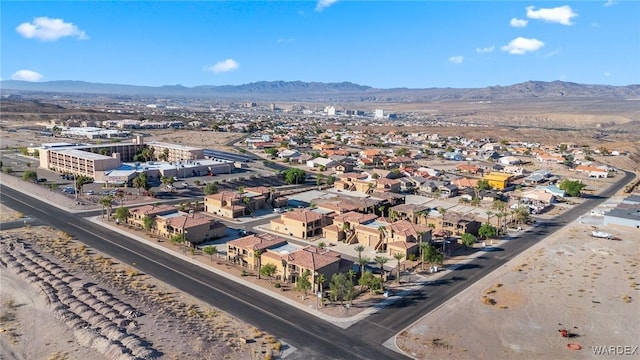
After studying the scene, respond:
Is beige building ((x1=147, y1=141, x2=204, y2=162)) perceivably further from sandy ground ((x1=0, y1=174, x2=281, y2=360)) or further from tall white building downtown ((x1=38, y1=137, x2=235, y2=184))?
sandy ground ((x1=0, y1=174, x2=281, y2=360))

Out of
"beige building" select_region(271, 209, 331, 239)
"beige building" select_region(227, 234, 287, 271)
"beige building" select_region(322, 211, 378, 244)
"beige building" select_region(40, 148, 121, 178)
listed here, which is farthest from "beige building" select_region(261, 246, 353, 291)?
"beige building" select_region(40, 148, 121, 178)

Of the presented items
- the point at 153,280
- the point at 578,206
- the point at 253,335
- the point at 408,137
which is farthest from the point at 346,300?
the point at 408,137

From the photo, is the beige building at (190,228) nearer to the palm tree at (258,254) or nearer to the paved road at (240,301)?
the paved road at (240,301)

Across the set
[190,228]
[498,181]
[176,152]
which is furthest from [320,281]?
[176,152]

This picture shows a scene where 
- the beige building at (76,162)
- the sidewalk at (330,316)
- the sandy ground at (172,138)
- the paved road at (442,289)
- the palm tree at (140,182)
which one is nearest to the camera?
the paved road at (442,289)

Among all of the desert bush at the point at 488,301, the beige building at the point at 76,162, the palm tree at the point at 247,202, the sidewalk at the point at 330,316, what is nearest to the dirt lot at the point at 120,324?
the sidewalk at the point at 330,316

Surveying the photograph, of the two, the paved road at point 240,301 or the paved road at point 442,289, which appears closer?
the paved road at point 240,301

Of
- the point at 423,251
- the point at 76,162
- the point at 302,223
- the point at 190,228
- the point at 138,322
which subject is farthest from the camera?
the point at 76,162

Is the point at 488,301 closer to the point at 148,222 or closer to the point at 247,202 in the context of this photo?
the point at 247,202
